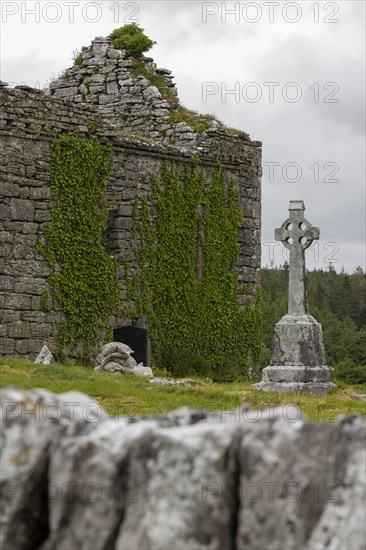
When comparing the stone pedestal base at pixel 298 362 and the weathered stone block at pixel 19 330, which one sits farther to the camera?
the weathered stone block at pixel 19 330

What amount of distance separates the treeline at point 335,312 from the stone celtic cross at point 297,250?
806 inches

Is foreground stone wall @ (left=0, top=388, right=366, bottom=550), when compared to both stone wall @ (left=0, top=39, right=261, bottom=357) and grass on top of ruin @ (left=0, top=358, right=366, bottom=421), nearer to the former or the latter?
grass on top of ruin @ (left=0, top=358, right=366, bottom=421)

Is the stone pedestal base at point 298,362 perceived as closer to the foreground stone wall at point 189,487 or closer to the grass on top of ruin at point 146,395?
the grass on top of ruin at point 146,395

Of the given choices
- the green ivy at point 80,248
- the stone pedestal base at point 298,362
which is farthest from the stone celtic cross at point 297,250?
the green ivy at point 80,248

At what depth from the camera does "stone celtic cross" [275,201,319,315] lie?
16.7 metres

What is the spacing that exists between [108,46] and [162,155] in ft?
12.7

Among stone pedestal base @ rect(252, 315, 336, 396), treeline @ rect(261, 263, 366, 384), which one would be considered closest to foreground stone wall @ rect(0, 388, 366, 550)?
stone pedestal base @ rect(252, 315, 336, 396)

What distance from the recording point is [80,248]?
Result: 19828 millimetres

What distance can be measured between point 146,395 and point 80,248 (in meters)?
7.36

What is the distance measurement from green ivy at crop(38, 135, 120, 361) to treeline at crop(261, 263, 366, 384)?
703 inches

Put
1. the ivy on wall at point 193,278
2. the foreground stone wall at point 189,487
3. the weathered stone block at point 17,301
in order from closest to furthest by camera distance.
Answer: the foreground stone wall at point 189,487 → the weathered stone block at point 17,301 → the ivy on wall at point 193,278

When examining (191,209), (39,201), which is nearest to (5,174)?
(39,201)

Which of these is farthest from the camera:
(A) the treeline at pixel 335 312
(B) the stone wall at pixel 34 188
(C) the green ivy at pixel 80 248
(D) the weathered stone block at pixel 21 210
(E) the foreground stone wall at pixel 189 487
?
(A) the treeline at pixel 335 312

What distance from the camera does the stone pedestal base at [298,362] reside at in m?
15.9
